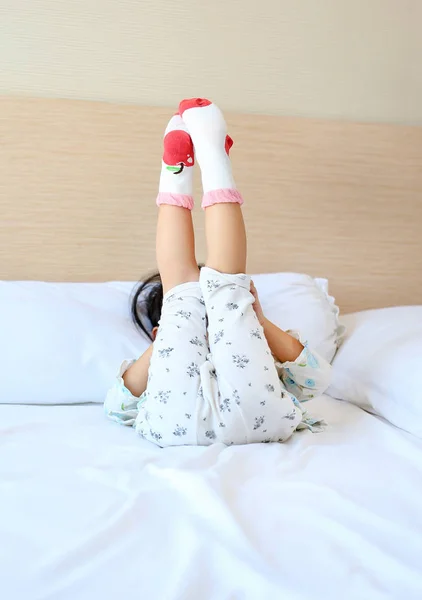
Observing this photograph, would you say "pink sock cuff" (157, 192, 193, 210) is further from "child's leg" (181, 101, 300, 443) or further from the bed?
the bed

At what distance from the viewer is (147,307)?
160 cm

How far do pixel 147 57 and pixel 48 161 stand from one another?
0.45 metres

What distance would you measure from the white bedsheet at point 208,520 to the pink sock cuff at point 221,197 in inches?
18.6

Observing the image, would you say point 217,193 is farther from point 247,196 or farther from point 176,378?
point 247,196

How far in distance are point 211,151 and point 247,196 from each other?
0.69m

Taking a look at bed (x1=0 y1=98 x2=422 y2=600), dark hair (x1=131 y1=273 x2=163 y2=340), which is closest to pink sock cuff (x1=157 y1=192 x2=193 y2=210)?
dark hair (x1=131 y1=273 x2=163 y2=340)

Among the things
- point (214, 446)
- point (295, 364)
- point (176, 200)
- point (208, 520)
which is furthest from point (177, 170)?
point (208, 520)

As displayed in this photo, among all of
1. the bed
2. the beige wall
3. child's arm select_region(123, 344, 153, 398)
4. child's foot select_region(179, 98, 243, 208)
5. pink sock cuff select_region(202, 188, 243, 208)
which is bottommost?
child's arm select_region(123, 344, 153, 398)

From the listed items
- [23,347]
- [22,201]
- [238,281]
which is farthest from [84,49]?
[238,281]

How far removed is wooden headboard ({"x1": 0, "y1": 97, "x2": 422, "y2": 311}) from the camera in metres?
1.81

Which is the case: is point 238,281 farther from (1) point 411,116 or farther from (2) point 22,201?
(1) point 411,116

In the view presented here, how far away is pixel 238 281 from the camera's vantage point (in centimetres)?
116

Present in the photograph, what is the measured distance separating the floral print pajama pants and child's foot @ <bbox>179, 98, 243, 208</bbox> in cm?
19

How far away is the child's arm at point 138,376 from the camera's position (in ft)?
4.19
